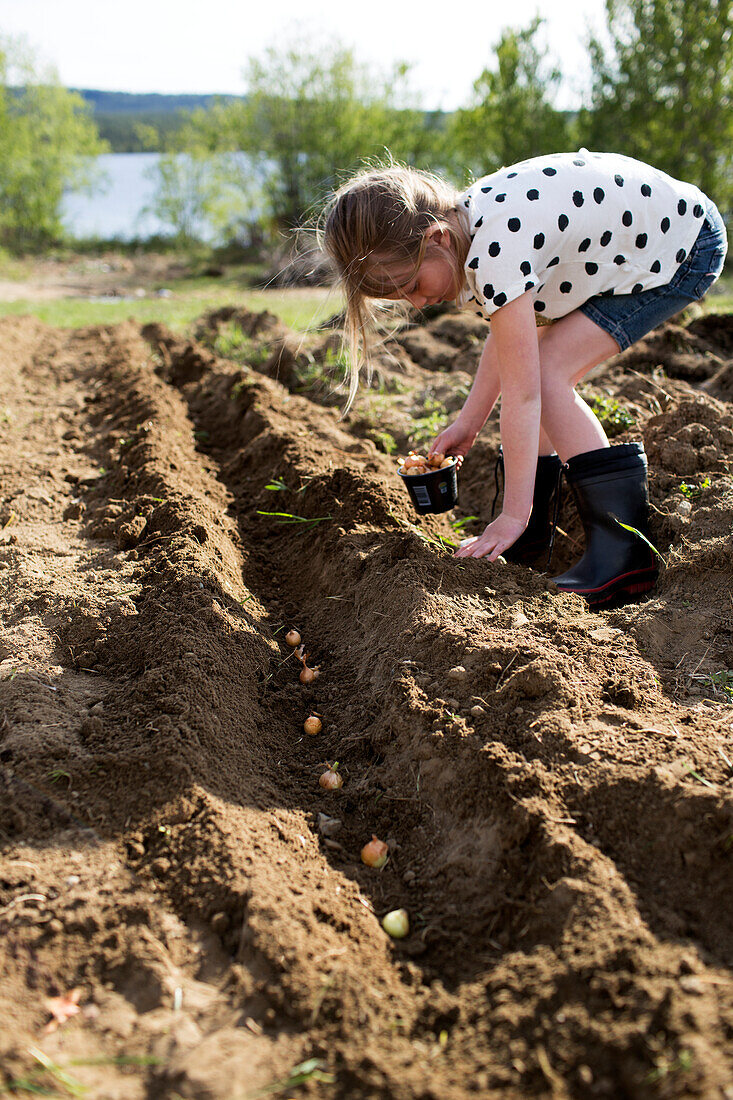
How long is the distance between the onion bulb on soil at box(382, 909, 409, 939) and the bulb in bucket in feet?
5.43

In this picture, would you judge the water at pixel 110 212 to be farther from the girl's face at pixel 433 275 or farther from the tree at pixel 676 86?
the girl's face at pixel 433 275

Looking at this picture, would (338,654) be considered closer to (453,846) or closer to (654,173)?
(453,846)

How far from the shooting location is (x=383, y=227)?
249 cm

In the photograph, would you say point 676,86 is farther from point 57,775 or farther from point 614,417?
point 57,775

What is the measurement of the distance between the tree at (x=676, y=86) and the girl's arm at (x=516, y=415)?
15.2m

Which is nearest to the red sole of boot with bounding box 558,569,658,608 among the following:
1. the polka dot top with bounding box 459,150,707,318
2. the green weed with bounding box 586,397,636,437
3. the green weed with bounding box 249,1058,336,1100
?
the polka dot top with bounding box 459,150,707,318

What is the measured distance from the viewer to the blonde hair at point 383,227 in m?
2.50

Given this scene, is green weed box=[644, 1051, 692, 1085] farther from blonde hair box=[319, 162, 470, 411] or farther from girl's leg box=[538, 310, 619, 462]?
blonde hair box=[319, 162, 470, 411]

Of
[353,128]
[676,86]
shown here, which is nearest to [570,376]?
[676,86]

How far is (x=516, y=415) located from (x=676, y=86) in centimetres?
1632

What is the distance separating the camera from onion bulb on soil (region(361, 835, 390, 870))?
187 centimetres

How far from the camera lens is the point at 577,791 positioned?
5.90 ft

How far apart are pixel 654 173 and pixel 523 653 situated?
1.97 m

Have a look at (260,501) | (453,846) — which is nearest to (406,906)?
(453,846)
